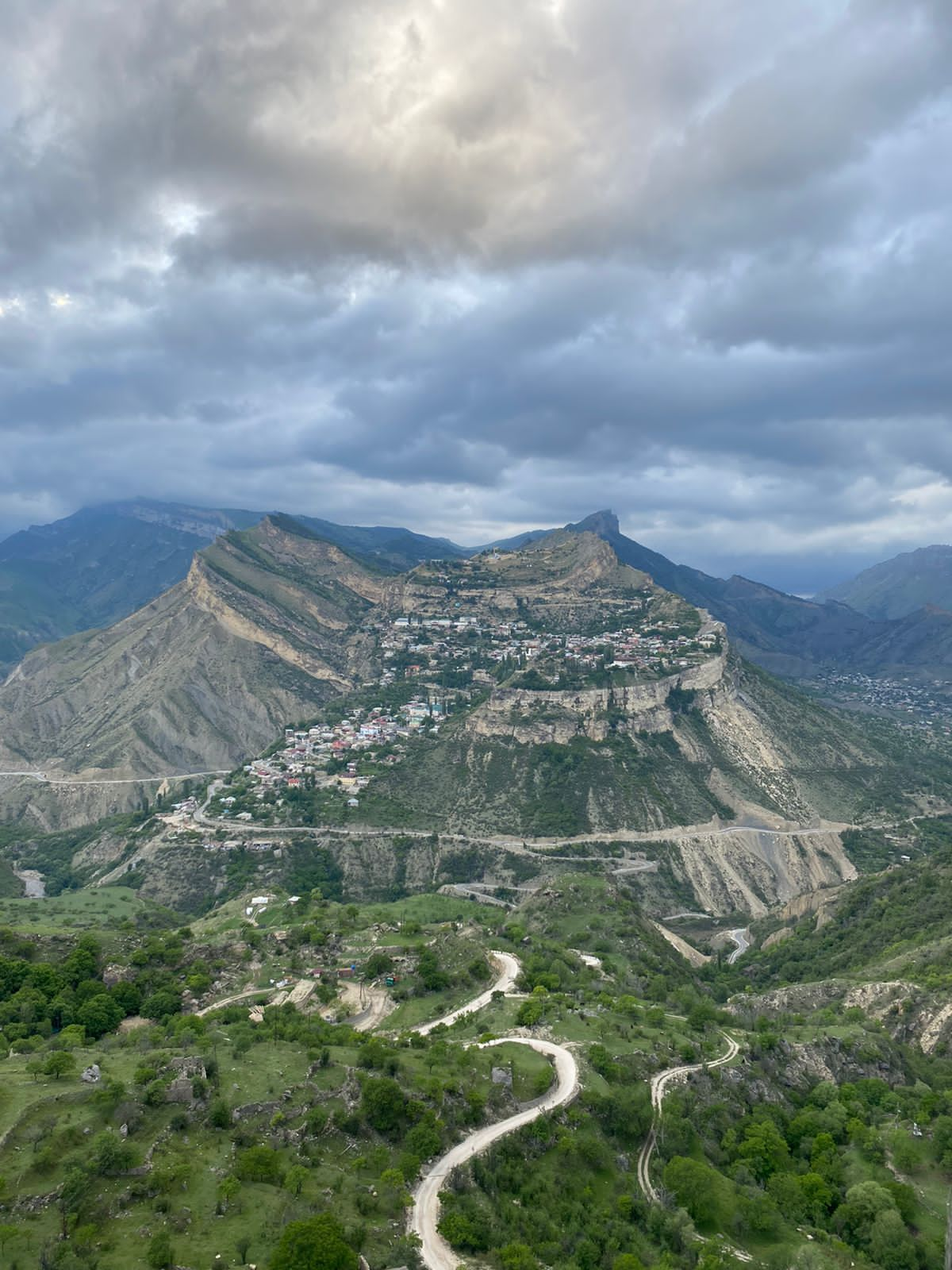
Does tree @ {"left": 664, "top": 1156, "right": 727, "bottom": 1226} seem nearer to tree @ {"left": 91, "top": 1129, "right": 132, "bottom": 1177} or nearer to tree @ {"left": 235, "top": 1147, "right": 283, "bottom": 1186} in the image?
tree @ {"left": 235, "top": 1147, "right": 283, "bottom": 1186}

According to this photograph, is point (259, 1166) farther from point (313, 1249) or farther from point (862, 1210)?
point (862, 1210)

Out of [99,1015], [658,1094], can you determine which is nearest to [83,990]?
[99,1015]

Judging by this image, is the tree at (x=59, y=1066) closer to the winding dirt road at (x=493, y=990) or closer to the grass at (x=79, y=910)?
the winding dirt road at (x=493, y=990)

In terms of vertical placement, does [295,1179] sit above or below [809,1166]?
above

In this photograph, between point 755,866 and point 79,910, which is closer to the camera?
point 79,910

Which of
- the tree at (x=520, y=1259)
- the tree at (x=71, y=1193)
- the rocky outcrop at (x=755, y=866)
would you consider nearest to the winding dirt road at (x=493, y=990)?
the tree at (x=520, y=1259)

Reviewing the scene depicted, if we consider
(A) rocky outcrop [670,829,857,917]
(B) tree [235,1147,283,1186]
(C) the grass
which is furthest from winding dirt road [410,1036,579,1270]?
(A) rocky outcrop [670,829,857,917]

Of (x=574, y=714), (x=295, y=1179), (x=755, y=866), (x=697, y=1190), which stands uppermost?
(x=574, y=714)
